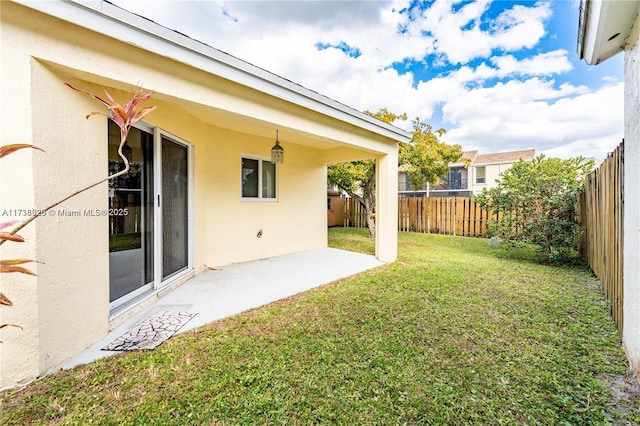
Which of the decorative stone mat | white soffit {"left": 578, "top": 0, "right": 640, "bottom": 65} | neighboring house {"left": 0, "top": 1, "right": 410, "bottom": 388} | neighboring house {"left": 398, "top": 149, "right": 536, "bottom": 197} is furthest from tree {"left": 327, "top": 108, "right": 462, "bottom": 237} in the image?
neighboring house {"left": 398, "top": 149, "right": 536, "bottom": 197}

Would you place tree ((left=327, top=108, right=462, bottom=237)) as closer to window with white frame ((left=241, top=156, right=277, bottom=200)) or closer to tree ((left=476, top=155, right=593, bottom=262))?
tree ((left=476, top=155, right=593, bottom=262))

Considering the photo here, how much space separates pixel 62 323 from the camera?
8.16ft

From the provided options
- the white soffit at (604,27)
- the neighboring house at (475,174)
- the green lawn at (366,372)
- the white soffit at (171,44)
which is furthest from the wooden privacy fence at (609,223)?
the neighboring house at (475,174)

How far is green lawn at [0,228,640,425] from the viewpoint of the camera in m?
1.96

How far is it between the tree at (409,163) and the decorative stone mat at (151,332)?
794cm

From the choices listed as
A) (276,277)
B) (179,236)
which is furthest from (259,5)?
(276,277)

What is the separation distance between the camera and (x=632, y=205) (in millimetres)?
2527

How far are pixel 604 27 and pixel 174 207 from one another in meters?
5.87

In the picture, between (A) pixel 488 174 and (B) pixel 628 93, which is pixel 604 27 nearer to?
(B) pixel 628 93

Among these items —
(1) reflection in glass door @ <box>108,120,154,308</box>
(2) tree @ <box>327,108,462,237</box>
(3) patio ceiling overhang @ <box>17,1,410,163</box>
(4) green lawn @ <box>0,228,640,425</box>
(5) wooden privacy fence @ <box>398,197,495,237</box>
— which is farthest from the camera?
(5) wooden privacy fence @ <box>398,197,495,237</box>

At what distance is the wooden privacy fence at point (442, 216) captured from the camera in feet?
39.9

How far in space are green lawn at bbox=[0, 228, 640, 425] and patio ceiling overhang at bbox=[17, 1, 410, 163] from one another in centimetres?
289

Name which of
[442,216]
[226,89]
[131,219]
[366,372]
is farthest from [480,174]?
[131,219]

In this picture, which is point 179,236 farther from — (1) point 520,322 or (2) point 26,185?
(1) point 520,322
